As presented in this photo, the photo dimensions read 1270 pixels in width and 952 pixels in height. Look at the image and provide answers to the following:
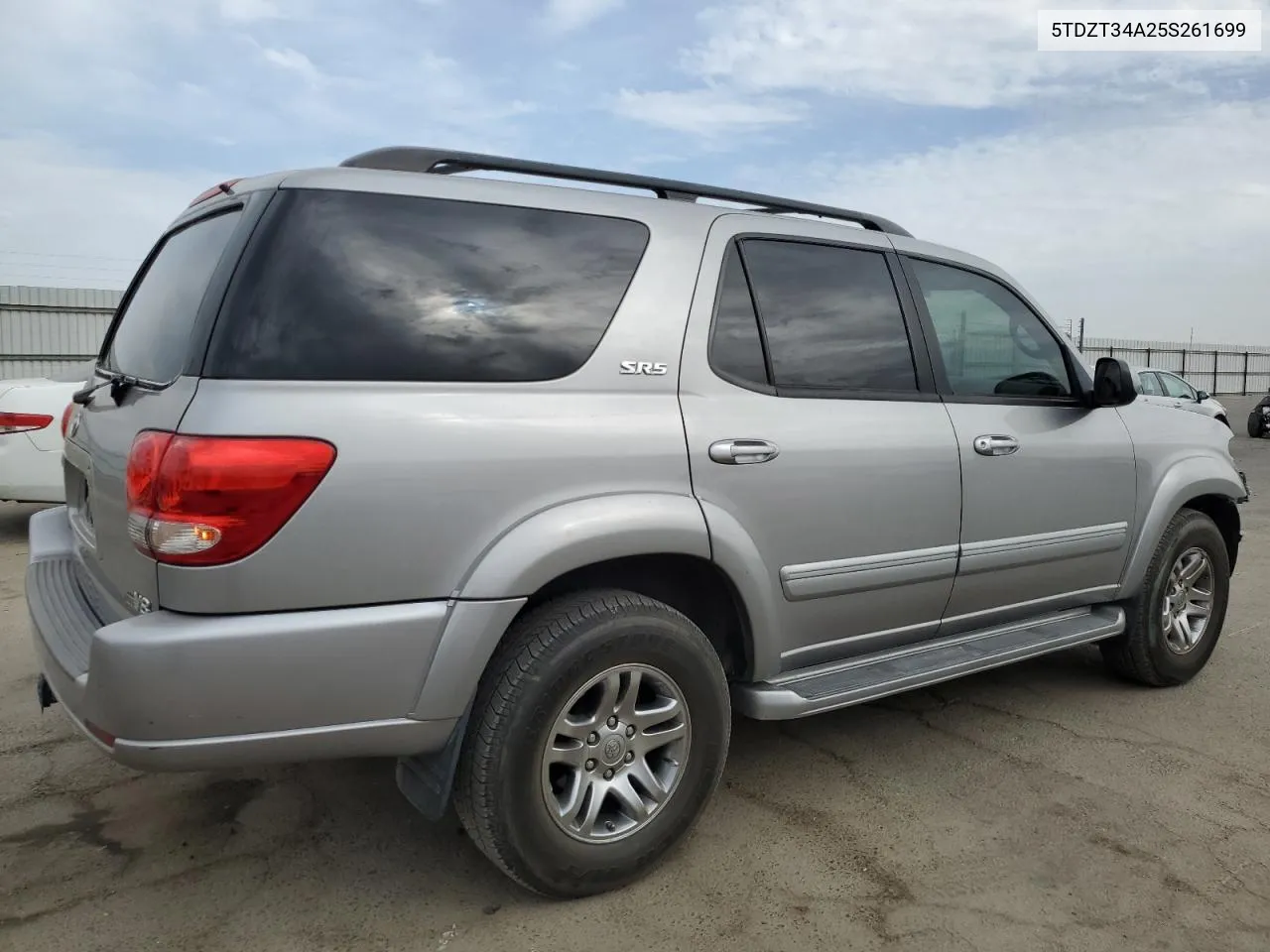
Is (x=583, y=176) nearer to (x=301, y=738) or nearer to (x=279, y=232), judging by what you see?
(x=279, y=232)

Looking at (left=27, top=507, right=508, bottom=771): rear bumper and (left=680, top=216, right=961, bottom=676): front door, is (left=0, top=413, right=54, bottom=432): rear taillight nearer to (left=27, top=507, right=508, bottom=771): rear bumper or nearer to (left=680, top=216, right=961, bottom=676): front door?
(left=27, top=507, right=508, bottom=771): rear bumper

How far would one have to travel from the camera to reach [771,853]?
2.77m

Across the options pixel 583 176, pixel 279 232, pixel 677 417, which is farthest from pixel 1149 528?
pixel 279 232

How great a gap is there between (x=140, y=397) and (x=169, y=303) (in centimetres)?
42

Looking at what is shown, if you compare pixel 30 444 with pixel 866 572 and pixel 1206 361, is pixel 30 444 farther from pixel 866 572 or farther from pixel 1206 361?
pixel 1206 361

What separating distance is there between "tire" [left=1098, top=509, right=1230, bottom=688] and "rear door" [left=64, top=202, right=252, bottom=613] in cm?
366

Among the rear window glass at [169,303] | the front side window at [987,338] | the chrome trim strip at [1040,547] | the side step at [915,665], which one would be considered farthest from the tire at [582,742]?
the front side window at [987,338]

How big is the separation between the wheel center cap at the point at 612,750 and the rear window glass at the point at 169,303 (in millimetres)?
1353

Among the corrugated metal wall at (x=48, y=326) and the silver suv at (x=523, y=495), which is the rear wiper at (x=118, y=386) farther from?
the corrugated metal wall at (x=48, y=326)

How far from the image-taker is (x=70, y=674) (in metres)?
2.20

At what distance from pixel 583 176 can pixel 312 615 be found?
1.49m

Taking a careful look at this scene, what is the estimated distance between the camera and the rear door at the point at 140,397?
219cm

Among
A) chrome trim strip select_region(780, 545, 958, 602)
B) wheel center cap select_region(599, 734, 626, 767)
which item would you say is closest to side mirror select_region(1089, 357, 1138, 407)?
chrome trim strip select_region(780, 545, 958, 602)

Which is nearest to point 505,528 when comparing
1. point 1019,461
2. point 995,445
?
point 995,445
